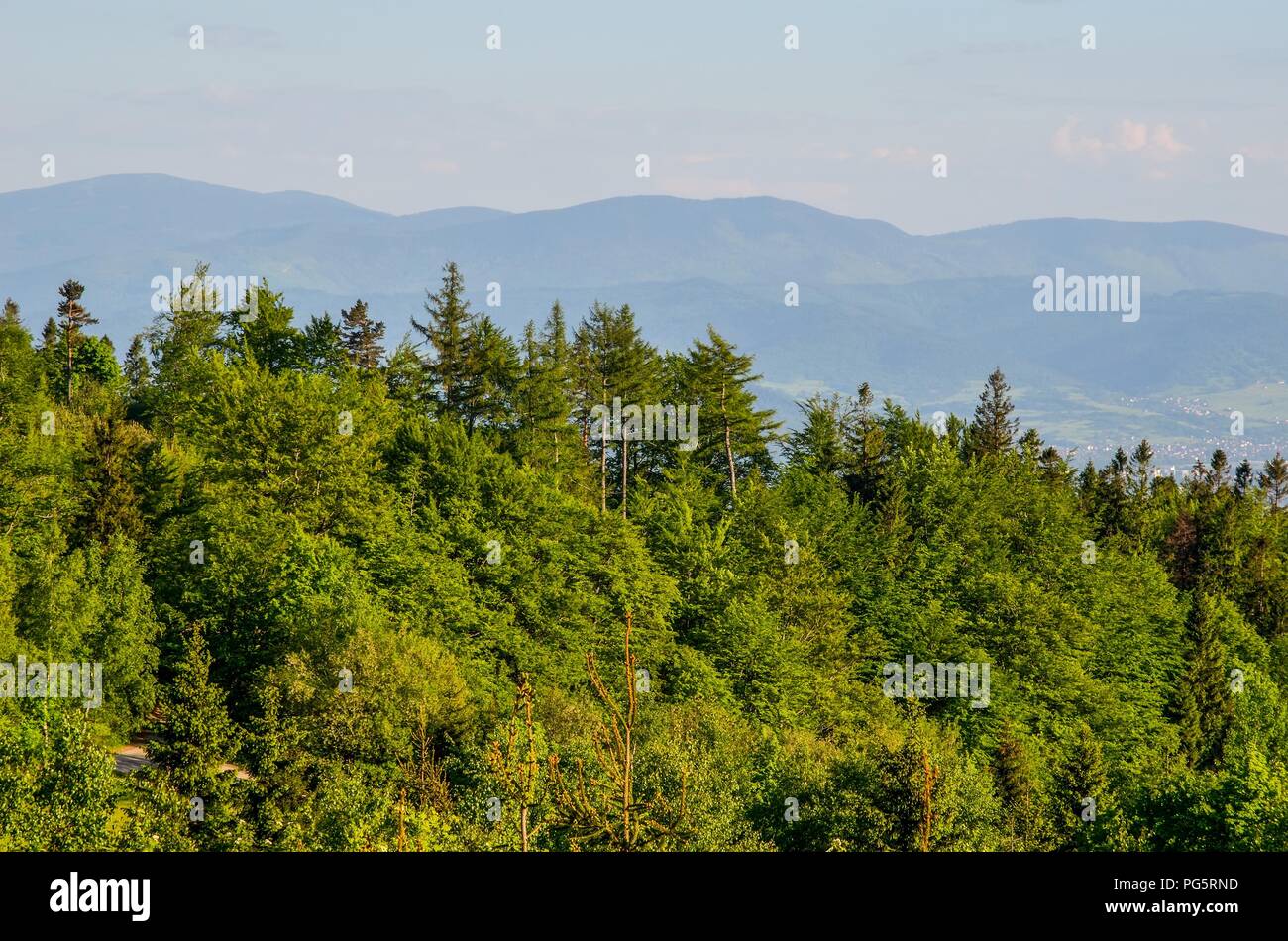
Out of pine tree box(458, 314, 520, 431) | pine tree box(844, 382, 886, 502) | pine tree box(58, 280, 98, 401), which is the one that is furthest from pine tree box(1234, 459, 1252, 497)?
pine tree box(58, 280, 98, 401)

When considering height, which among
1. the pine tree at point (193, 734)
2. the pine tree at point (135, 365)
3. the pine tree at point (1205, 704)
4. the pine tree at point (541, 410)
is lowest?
the pine tree at point (1205, 704)

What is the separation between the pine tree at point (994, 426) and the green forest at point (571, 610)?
1871mm

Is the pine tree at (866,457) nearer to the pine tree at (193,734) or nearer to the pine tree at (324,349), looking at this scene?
the pine tree at (324,349)

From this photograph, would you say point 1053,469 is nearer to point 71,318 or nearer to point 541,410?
point 541,410

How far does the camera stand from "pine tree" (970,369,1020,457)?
403 feet

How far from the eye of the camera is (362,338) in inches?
4011

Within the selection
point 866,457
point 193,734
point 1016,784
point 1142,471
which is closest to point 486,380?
point 866,457

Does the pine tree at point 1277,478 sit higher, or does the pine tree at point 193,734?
the pine tree at point 1277,478

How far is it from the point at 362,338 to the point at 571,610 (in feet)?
123

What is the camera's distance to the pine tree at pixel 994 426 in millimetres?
122938

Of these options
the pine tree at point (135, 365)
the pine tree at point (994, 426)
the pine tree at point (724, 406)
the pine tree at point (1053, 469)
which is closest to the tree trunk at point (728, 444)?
the pine tree at point (724, 406)
